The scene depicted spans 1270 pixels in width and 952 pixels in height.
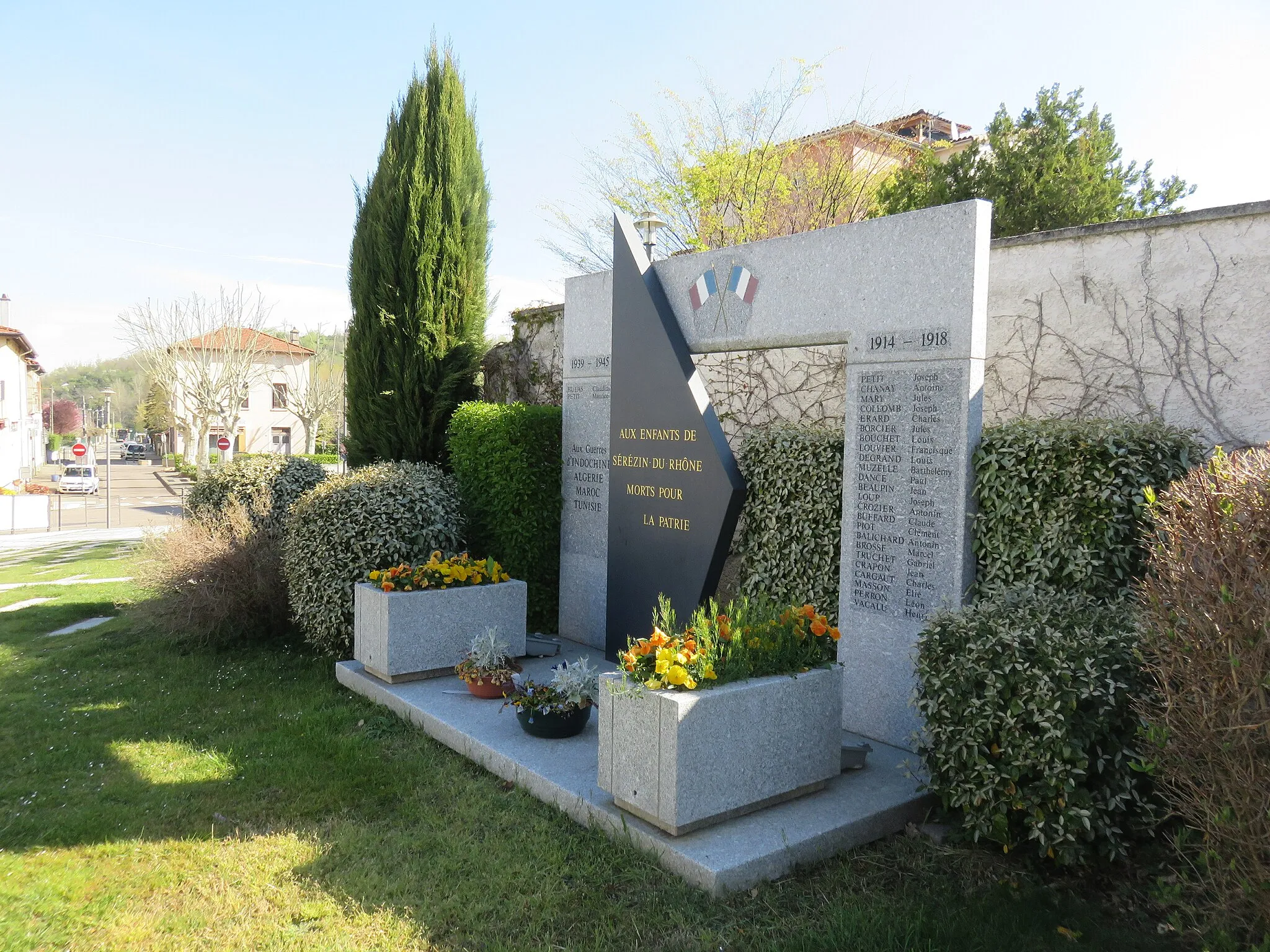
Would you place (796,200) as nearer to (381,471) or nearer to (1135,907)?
(381,471)

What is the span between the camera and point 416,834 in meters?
3.96

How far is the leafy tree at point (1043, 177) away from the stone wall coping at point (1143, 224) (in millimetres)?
7736

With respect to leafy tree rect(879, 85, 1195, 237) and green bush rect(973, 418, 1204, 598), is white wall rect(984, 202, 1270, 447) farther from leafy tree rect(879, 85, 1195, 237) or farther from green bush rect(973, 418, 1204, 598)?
leafy tree rect(879, 85, 1195, 237)

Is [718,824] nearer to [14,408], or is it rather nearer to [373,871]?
[373,871]

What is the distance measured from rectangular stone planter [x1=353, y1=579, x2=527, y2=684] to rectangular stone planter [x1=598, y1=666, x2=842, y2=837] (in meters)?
2.48

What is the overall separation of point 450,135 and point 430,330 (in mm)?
2236

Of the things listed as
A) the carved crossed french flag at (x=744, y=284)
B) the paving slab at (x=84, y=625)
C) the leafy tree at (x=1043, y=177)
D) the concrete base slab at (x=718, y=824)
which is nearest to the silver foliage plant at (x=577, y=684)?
the concrete base slab at (x=718, y=824)

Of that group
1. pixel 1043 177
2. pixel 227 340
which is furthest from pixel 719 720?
pixel 227 340

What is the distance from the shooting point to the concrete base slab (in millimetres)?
3449

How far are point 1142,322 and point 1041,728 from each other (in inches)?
152

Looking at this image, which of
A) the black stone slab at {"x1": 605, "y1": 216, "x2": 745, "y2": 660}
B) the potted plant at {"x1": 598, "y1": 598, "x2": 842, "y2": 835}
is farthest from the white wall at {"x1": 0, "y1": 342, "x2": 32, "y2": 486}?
the potted plant at {"x1": 598, "y1": 598, "x2": 842, "y2": 835}

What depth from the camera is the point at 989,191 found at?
14.2 meters

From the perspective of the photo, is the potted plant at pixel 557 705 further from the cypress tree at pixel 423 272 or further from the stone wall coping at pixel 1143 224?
the cypress tree at pixel 423 272

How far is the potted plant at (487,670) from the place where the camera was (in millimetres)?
5562
